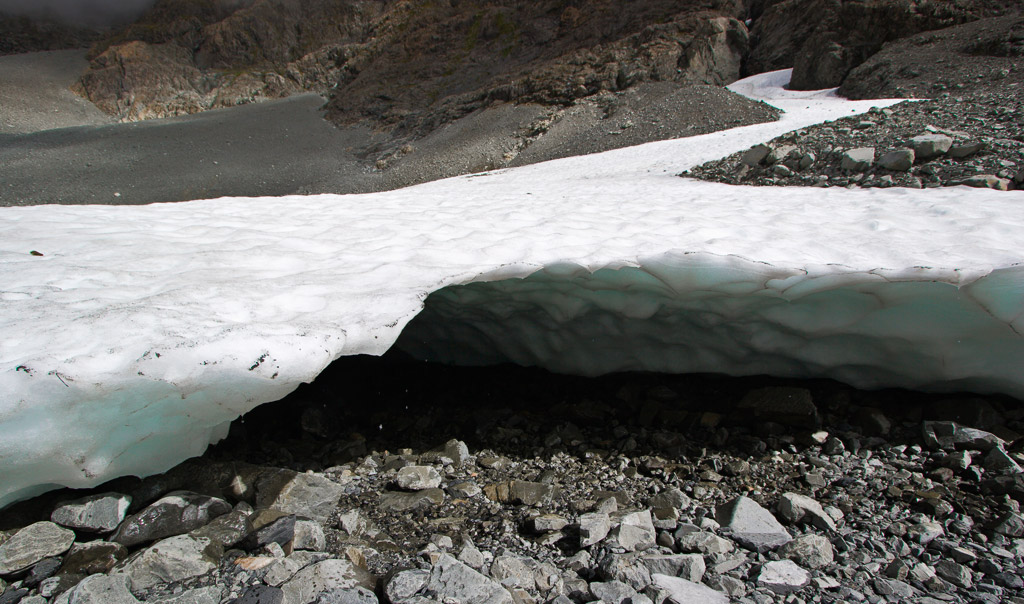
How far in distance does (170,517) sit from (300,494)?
39 centimetres

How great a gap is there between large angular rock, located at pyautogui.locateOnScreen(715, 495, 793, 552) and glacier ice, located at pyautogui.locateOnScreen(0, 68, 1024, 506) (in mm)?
899

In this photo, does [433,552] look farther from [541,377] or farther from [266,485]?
[541,377]

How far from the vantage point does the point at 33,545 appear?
143cm

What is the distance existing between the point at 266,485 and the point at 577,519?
1.11 meters

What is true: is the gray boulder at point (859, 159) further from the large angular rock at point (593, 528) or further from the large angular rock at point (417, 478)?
the large angular rock at point (417, 478)

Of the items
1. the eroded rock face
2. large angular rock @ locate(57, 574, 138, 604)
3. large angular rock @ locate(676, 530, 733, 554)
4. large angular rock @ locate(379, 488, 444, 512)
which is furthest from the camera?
the eroded rock face

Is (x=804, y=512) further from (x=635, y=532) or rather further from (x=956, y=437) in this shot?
(x=956, y=437)

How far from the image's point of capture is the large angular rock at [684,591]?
142 centimetres

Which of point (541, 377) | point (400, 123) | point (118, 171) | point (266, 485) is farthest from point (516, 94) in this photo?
point (266, 485)

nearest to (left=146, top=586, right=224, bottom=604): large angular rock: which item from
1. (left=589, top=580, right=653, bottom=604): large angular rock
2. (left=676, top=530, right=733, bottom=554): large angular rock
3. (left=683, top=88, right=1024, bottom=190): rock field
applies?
(left=589, top=580, right=653, bottom=604): large angular rock

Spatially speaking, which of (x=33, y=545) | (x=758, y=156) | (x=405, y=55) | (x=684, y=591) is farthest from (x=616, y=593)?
(x=405, y=55)

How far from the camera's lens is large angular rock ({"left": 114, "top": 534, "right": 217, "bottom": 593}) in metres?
1.41

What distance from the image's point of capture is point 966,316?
7.30 ft

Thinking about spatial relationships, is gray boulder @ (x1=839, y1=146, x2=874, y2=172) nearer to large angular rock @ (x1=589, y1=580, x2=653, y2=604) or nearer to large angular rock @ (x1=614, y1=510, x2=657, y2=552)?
large angular rock @ (x1=614, y1=510, x2=657, y2=552)
